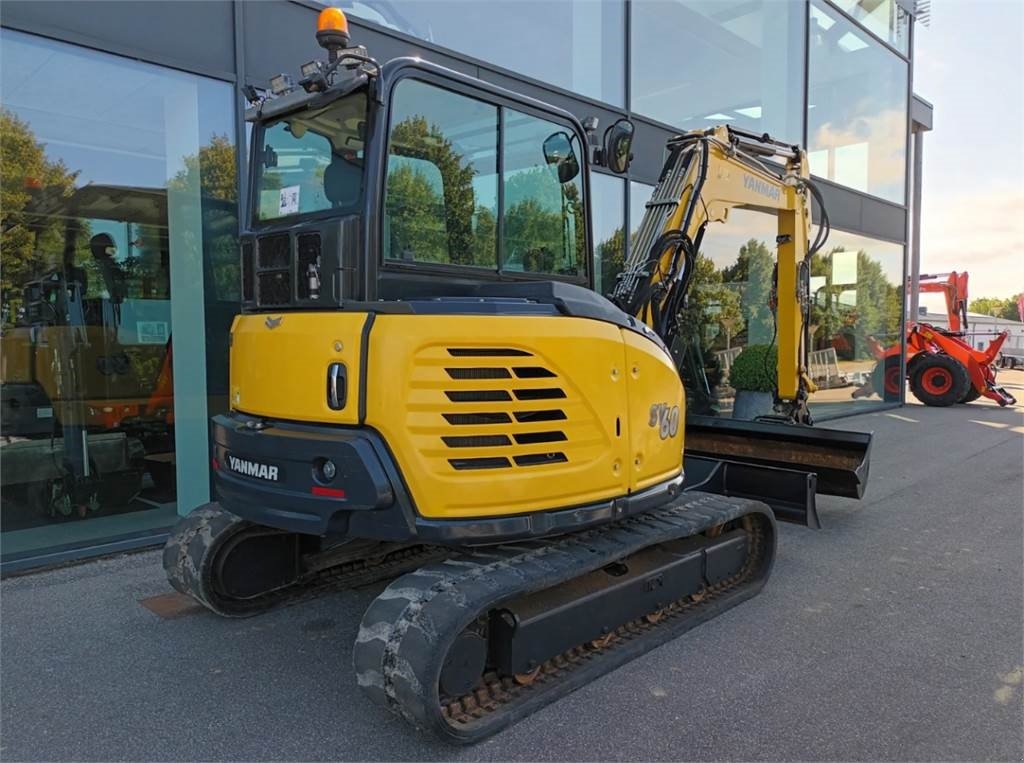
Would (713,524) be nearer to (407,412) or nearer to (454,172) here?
(407,412)

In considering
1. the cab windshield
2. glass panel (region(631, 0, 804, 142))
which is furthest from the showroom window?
glass panel (region(631, 0, 804, 142))

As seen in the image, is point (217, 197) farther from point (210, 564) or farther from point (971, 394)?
point (971, 394)

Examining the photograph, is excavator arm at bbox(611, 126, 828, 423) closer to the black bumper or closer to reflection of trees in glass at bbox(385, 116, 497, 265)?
reflection of trees in glass at bbox(385, 116, 497, 265)

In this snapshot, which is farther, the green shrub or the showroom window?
the green shrub

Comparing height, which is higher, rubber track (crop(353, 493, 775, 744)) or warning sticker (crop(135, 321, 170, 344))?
warning sticker (crop(135, 321, 170, 344))

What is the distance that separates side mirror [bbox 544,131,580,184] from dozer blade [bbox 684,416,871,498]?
2973 mm

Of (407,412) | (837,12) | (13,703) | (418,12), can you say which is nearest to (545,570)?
(407,412)

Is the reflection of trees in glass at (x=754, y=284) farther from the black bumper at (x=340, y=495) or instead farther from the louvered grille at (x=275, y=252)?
the louvered grille at (x=275, y=252)

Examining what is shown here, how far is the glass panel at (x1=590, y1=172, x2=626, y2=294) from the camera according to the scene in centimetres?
856

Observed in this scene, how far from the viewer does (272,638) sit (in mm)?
3830

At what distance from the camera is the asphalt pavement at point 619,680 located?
9.37ft

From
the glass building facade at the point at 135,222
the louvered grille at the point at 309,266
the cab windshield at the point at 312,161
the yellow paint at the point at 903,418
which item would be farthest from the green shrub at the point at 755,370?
the louvered grille at the point at 309,266

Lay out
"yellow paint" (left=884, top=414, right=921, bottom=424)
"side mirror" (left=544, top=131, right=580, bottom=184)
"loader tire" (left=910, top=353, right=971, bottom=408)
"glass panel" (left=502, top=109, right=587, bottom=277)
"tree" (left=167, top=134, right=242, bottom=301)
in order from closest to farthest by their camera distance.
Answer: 1. "glass panel" (left=502, top=109, right=587, bottom=277)
2. "side mirror" (left=544, top=131, right=580, bottom=184)
3. "tree" (left=167, top=134, right=242, bottom=301)
4. "yellow paint" (left=884, top=414, right=921, bottom=424)
5. "loader tire" (left=910, top=353, right=971, bottom=408)

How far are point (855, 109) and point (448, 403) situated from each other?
1327 cm
